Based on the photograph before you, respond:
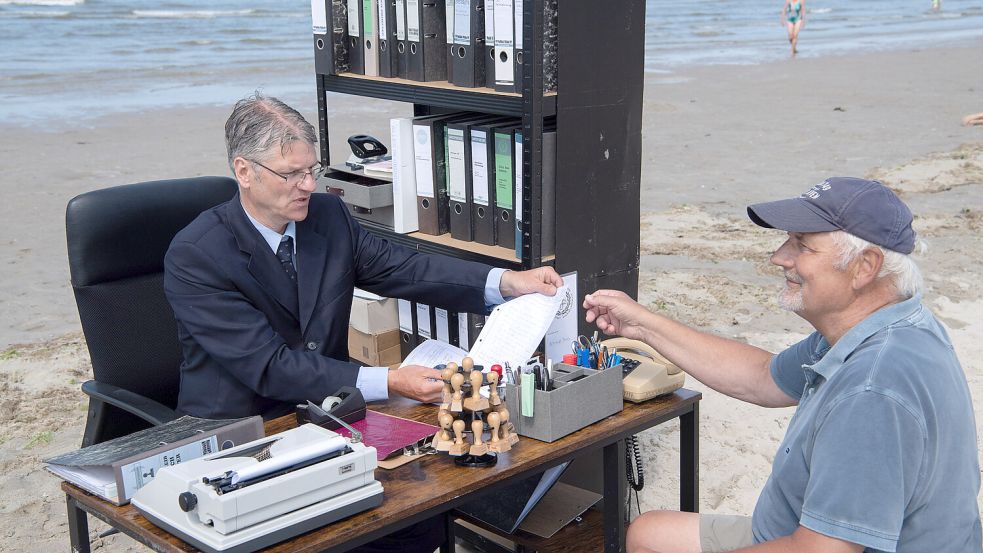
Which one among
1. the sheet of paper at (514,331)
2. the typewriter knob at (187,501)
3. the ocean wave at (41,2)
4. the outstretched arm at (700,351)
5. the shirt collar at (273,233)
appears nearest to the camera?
the typewriter knob at (187,501)

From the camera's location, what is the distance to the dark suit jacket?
2.76 metres

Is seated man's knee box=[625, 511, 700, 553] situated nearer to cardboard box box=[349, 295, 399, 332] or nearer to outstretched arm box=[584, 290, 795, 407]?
outstretched arm box=[584, 290, 795, 407]

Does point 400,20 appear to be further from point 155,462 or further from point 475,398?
point 155,462

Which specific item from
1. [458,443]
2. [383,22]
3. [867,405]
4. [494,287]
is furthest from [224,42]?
[867,405]

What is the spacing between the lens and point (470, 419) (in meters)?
2.40

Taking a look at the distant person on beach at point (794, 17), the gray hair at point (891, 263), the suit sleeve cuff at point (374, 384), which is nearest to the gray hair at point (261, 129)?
the suit sleeve cuff at point (374, 384)

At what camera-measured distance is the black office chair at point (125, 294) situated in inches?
121

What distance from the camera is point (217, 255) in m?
2.83

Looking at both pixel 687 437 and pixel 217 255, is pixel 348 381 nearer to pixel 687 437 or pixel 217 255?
pixel 217 255

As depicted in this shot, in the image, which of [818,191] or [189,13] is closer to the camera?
[818,191]

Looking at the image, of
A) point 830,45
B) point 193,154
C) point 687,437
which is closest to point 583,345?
point 687,437

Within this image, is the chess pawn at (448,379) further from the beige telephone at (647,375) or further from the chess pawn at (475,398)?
the beige telephone at (647,375)

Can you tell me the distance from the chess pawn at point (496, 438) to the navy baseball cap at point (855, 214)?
0.76 metres

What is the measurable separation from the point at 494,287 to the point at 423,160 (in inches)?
30.9
